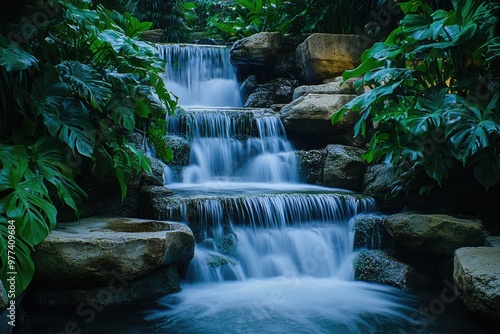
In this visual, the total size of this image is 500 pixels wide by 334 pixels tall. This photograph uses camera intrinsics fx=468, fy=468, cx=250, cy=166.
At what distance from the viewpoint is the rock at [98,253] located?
140 inches

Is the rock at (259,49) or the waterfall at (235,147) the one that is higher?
the rock at (259,49)

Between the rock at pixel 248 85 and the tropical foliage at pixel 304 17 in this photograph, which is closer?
the tropical foliage at pixel 304 17

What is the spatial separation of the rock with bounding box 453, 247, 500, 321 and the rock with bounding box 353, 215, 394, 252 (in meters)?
1.42

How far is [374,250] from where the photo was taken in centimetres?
517

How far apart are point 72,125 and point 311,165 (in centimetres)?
391

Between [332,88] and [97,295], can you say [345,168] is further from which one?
[97,295]

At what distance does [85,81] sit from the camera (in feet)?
12.8

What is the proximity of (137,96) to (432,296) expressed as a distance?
3409mm

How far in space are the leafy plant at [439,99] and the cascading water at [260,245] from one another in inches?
40.2

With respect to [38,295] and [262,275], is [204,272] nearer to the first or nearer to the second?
[262,275]

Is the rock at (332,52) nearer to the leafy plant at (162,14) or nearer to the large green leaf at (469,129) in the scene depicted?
the large green leaf at (469,129)

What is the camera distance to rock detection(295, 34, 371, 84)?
8.30 metres

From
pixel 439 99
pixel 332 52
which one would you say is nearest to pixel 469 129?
pixel 439 99

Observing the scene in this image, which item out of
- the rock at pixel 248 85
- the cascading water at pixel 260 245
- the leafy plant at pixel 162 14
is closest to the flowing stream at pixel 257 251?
the cascading water at pixel 260 245
